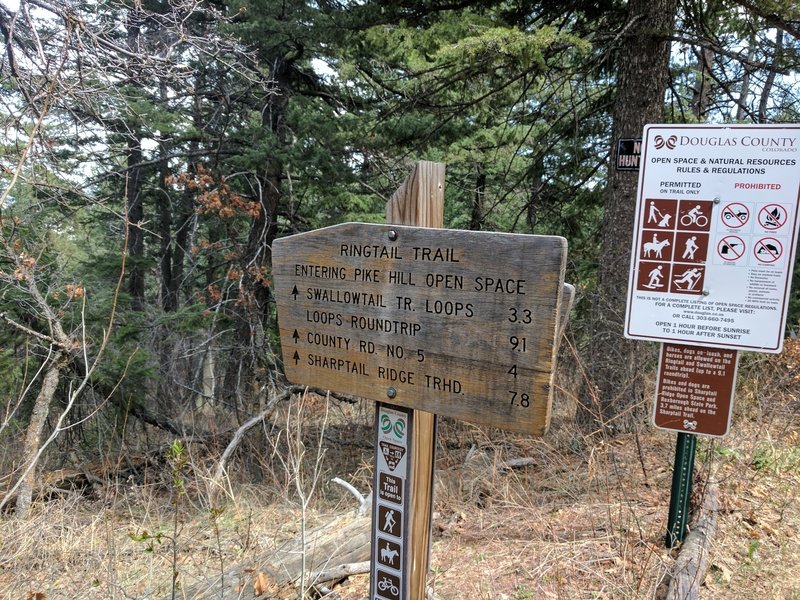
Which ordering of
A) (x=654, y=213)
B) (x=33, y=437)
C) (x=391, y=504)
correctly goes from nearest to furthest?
(x=391, y=504), (x=654, y=213), (x=33, y=437)

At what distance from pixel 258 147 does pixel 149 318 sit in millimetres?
3660

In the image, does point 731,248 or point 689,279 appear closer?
point 731,248

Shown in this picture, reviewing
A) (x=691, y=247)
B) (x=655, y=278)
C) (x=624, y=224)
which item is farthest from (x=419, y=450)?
(x=624, y=224)

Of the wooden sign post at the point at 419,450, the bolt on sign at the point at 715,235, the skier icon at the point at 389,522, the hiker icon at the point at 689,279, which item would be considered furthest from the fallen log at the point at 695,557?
the skier icon at the point at 389,522

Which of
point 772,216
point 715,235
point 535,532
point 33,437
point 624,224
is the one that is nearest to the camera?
point 772,216

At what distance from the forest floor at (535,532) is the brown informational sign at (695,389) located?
0.56 m

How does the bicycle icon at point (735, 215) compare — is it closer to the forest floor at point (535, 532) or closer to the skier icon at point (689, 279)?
the skier icon at point (689, 279)

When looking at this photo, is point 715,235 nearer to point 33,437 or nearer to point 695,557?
point 695,557

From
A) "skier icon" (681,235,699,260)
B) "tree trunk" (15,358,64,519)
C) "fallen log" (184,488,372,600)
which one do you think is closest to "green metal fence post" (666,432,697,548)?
"skier icon" (681,235,699,260)

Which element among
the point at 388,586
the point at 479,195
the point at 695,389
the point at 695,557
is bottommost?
the point at 695,557

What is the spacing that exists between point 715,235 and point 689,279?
0.88 feet

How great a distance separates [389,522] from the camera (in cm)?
205

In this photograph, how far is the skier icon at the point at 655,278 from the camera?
3.23 meters

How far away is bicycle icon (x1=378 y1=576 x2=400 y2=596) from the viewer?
2037 mm
